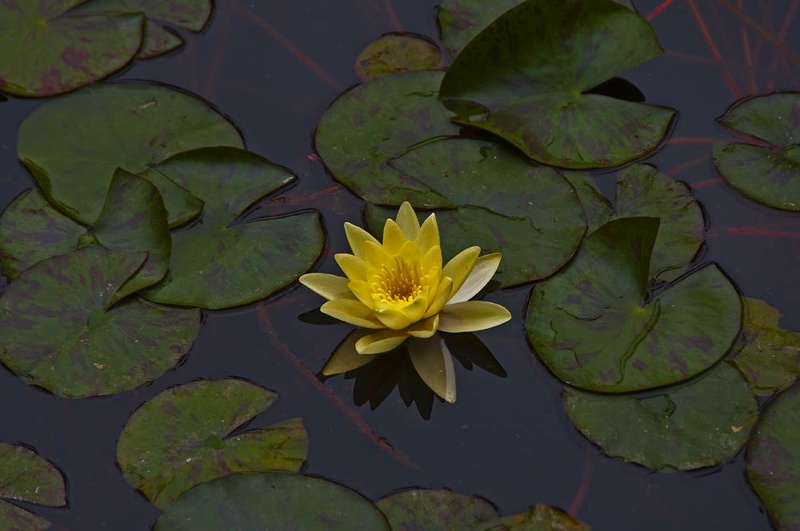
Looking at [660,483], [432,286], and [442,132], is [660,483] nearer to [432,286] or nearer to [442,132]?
[432,286]

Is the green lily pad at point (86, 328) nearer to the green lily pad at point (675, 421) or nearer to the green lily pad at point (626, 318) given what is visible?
the green lily pad at point (626, 318)

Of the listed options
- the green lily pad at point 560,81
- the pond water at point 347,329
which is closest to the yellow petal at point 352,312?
the pond water at point 347,329

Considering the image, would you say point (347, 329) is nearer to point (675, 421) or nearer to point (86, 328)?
point (86, 328)

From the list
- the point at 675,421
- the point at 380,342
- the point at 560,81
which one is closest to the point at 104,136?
the point at 380,342

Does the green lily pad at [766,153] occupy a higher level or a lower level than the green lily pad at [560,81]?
lower

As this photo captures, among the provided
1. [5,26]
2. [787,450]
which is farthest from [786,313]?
[5,26]
